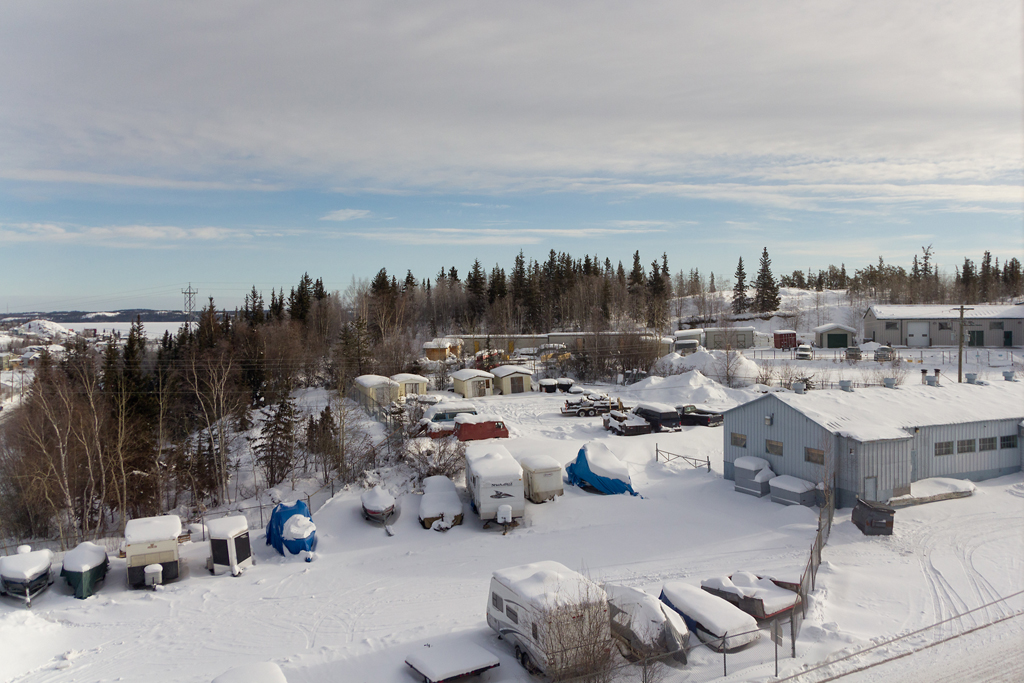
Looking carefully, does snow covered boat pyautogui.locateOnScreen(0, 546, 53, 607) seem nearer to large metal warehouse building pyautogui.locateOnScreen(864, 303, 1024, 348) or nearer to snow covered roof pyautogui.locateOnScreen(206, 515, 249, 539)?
snow covered roof pyautogui.locateOnScreen(206, 515, 249, 539)

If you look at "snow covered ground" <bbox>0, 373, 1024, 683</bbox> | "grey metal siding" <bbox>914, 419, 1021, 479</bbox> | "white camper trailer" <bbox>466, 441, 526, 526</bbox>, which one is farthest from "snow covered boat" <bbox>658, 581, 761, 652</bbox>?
"grey metal siding" <bbox>914, 419, 1021, 479</bbox>

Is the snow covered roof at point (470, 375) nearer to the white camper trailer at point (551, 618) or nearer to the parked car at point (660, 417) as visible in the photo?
the parked car at point (660, 417)

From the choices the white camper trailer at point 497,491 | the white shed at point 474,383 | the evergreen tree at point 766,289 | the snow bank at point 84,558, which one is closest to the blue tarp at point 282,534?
the snow bank at point 84,558

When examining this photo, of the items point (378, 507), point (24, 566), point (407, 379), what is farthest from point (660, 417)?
point (24, 566)

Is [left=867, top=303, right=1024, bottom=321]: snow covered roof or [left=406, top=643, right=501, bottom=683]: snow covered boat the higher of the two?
[left=867, top=303, right=1024, bottom=321]: snow covered roof

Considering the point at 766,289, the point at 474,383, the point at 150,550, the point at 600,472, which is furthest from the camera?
the point at 766,289

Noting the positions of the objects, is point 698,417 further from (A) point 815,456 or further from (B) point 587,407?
(A) point 815,456
